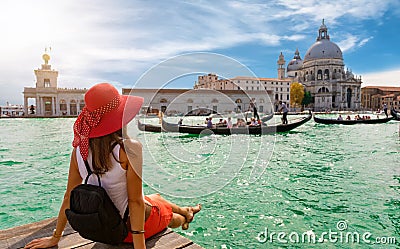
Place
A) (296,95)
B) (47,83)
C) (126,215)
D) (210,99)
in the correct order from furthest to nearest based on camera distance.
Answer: (296,95) < (47,83) < (210,99) < (126,215)

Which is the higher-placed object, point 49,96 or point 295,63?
point 295,63

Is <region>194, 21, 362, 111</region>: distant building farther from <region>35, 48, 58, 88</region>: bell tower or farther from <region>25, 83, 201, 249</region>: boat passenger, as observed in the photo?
<region>25, 83, 201, 249</region>: boat passenger

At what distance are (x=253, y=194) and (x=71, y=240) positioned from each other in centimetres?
306

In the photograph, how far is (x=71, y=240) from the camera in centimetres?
178

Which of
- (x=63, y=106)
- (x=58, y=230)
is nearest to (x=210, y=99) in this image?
(x=58, y=230)

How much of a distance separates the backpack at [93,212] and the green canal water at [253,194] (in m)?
0.35

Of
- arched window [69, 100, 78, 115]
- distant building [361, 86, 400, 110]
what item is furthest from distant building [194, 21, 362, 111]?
→ arched window [69, 100, 78, 115]

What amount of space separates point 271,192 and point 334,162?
10.8 ft

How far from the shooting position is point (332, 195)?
4.29 m

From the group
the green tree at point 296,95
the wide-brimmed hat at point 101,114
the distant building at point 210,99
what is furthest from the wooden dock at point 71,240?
the green tree at point 296,95

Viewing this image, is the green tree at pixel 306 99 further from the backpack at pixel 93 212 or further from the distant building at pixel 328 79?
the backpack at pixel 93 212

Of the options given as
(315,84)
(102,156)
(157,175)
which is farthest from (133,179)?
(315,84)

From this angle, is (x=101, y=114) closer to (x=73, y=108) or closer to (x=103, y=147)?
(x=103, y=147)

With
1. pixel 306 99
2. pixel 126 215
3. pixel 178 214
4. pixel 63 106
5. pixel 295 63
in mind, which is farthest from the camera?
pixel 295 63
